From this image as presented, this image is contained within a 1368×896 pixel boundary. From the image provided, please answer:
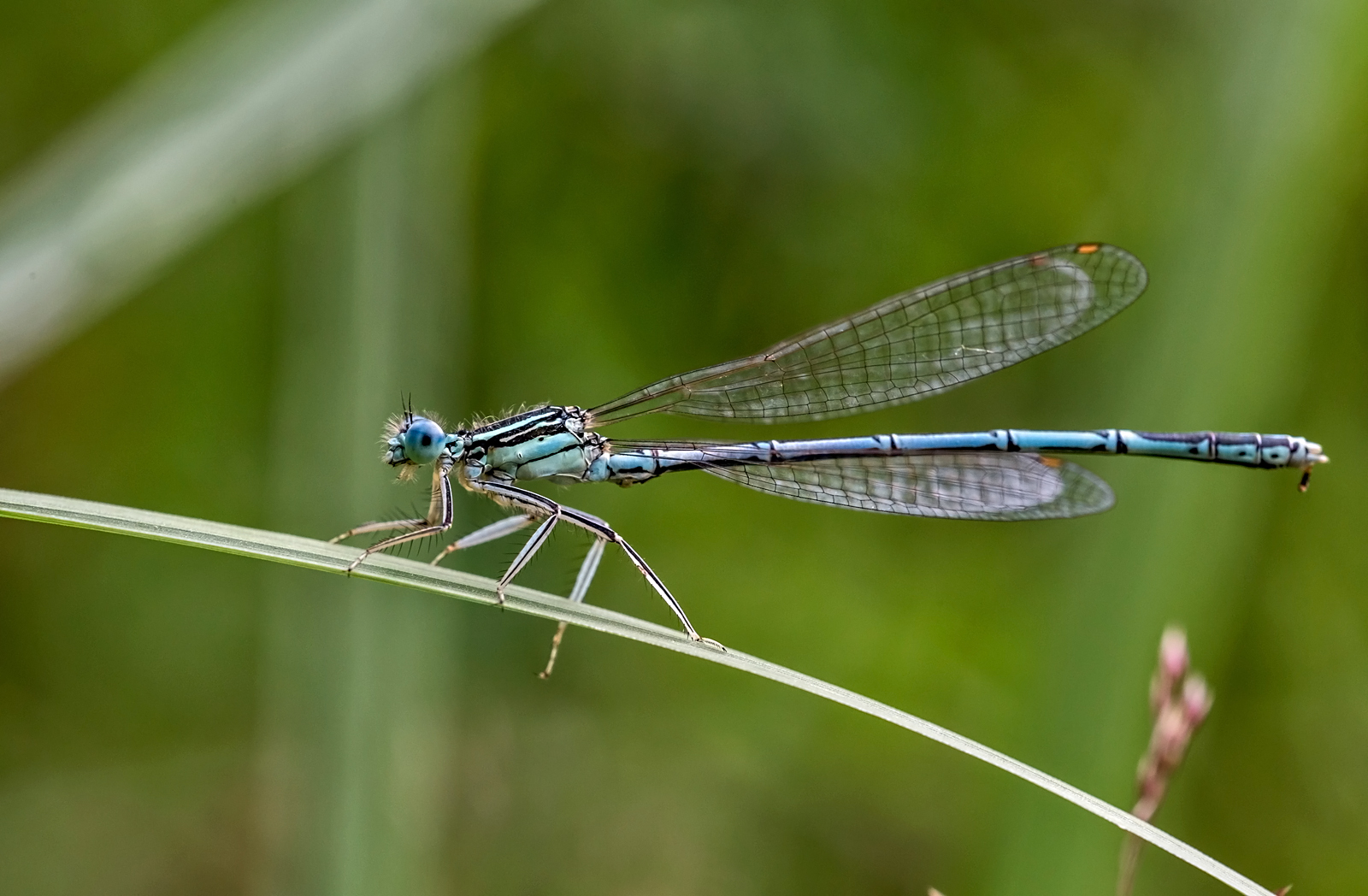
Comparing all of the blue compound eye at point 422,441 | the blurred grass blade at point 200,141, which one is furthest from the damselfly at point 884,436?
the blurred grass blade at point 200,141

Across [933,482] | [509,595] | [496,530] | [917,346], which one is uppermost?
[917,346]

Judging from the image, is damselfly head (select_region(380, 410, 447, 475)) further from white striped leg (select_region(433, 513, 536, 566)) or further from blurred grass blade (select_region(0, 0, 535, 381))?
blurred grass blade (select_region(0, 0, 535, 381))

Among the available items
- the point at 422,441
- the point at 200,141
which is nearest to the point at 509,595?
the point at 422,441

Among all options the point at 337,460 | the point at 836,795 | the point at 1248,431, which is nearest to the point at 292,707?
the point at 337,460

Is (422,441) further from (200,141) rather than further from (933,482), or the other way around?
(933,482)

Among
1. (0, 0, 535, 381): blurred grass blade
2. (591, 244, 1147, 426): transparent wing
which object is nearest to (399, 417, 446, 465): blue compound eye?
(591, 244, 1147, 426): transparent wing

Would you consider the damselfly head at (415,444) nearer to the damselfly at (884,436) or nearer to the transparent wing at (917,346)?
the damselfly at (884,436)
